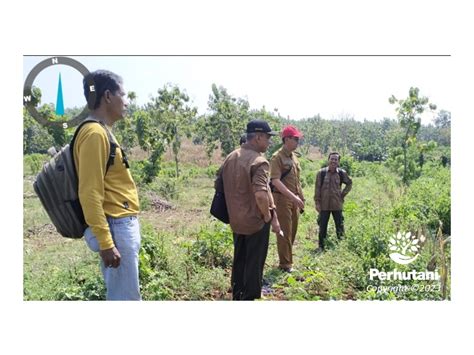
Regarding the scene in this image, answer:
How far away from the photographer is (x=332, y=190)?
677 cm

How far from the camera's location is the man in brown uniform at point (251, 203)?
14.8 ft

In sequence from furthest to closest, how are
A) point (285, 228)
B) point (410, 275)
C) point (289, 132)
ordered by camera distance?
point (285, 228)
point (289, 132)
point (410, 275)

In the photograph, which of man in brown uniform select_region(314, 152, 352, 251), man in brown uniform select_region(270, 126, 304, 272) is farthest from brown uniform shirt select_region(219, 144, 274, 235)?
man in brown uniform select_region(314, 152, 352, 251)

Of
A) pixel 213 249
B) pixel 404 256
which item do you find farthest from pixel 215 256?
pixel 404 256

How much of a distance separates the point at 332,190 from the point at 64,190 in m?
4.20

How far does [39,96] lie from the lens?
492 cm

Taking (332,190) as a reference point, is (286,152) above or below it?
above

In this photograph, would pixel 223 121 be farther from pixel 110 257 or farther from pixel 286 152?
pixel 110 257

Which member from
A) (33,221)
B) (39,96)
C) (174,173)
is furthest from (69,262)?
(174,173)

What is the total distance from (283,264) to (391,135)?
293cm

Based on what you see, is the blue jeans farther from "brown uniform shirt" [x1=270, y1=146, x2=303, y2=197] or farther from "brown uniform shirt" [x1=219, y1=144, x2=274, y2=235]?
"brown uniform shirt" [x1=270, y1=146, x2=303, y2=197]

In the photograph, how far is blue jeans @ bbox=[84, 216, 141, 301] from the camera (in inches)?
132

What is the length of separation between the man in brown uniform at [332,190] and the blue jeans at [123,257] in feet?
12.4

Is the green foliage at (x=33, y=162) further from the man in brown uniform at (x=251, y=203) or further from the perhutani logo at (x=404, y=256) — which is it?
the perhutani logo at (x=404, y=256)
